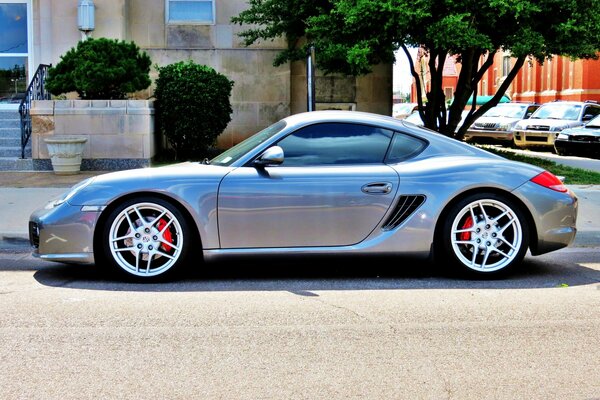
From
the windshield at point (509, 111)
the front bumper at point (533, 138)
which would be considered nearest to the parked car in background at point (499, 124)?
the windshield at point (509, 111)

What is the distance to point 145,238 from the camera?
661 centimetres

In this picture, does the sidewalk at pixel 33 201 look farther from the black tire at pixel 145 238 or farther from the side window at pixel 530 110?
the side window at pixel 530 110

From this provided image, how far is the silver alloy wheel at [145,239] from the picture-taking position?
662 cm

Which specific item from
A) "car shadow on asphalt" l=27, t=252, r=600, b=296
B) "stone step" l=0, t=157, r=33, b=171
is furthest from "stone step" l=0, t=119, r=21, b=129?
"car shadow on asphalt" l=27, t=252, r=600, b=296

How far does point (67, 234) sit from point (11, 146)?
9.93 m

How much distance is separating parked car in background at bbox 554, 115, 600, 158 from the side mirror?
16.6m

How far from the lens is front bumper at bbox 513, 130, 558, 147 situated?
23.9 m

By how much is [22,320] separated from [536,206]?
407 cm

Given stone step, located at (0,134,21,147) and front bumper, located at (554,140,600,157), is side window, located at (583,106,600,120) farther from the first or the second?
stone step, located at (0,134,21,147)

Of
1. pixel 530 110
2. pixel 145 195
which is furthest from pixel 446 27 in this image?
pixel 530 110

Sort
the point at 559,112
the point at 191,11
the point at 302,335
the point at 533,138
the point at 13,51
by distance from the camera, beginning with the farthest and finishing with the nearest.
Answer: the point at 559,112 < the point at 533,138 < the point at 191,11 < the point at 13,51 < the point at 302,335

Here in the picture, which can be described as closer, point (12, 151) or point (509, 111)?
point (12, 151)

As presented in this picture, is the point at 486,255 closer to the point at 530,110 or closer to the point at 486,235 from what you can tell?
the point at 486,235

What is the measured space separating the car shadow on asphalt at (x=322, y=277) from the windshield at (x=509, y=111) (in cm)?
2046
